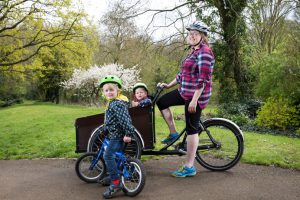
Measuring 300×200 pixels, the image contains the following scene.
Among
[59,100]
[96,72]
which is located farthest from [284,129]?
→ [59,100]

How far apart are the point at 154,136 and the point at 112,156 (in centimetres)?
100

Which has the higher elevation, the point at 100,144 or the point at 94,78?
the point at 94,78

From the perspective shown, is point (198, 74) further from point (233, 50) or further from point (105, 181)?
point (233, 50)

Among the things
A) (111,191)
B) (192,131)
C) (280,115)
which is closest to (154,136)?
(192,131)

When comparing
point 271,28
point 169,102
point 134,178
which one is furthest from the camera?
point 271,28

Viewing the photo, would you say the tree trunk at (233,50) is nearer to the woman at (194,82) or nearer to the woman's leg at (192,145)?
the woman at (194,82)

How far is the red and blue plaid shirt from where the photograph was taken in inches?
174

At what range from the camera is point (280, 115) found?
11539 mm

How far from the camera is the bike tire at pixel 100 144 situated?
190 inches

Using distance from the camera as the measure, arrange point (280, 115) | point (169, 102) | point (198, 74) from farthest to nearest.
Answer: point (280, 115), point (169, 102), point (198, 74)

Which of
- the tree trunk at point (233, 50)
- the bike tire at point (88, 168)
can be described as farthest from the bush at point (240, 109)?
the bike tire at point (88, 168)

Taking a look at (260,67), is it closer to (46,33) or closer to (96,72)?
(46,33)

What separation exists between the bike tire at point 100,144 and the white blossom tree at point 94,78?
28.1 meters

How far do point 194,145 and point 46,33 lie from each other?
1668 centimetres
